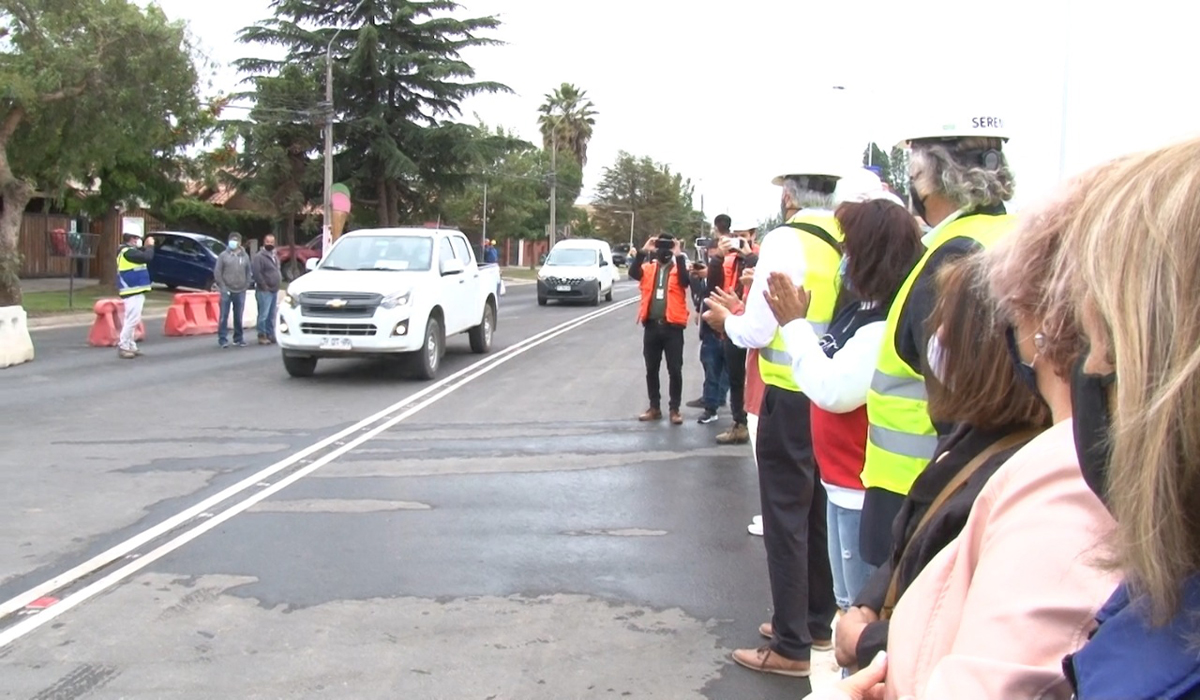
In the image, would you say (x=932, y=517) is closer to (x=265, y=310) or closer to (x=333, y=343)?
(x=333, y=343)

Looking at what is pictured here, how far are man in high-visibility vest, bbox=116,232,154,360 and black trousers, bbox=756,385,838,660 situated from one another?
1367 centimetres

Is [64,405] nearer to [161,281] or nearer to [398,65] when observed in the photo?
[161,281]

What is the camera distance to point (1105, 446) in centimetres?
122

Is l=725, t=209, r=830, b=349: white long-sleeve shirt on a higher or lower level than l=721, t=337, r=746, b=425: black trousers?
higher

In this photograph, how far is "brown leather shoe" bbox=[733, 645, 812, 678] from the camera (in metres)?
4.54

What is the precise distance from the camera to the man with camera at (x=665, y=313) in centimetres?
1068

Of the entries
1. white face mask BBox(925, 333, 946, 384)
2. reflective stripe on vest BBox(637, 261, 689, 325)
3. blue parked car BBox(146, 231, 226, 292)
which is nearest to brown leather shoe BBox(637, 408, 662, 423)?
reflective stripe on vest BBox(637, 261, 689, 325)

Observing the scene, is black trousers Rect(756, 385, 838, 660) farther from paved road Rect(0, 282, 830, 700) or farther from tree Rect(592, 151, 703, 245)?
tree Rect(592, 151, 703, 245)

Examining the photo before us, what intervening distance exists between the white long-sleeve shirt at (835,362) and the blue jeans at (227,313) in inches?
627

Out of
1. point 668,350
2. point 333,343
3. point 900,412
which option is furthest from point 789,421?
point 333,343

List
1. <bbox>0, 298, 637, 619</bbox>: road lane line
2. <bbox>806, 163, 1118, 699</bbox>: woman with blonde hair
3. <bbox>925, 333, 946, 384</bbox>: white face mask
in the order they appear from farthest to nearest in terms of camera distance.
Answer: <bbox>0, 298, 637, 619</bbox>: road lane line
<bbox>925, 333, 946, 384</bbox>: white face mask
<bbox>806, 163, 1118, 699</bbox>: woman with blonde hair

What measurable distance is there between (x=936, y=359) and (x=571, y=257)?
30.2 meters

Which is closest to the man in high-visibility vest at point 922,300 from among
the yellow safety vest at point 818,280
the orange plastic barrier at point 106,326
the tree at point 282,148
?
the yellow safety vest at point 818,280

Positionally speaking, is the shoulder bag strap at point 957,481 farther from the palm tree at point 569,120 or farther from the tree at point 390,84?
the palm tree at point 569,120
